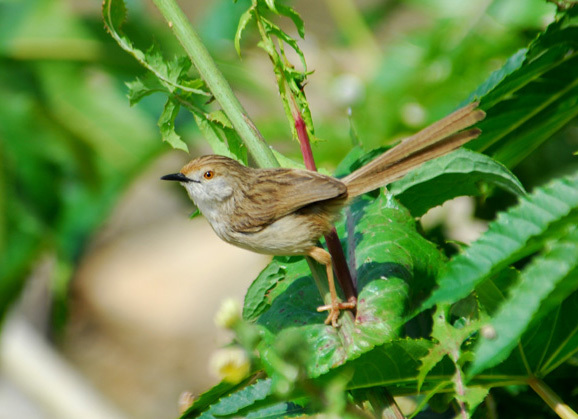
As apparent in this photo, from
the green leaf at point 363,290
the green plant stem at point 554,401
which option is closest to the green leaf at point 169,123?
the green leaf at point 363,290

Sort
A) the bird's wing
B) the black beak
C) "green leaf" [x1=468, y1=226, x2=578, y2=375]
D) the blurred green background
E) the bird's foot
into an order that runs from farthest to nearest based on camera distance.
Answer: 1. the blurred green background
2. the black beak
3. the bird's wing
4. the bird's foot
5. "green leaf" [x1=468, y1=226, x2=578, y2=375]

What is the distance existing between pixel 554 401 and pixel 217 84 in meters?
0.92

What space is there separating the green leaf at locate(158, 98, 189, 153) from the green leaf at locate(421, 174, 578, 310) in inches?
33.5

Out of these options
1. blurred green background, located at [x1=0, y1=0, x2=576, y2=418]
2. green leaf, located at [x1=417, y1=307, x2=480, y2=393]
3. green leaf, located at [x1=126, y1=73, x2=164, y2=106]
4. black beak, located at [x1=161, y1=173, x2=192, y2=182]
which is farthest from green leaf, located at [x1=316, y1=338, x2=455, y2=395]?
blurred green background, located at [x1=0, y1=0, x2=576, y2=418]

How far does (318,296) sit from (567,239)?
75 centimetres

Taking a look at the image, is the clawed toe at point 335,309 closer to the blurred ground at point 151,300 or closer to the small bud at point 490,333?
the small bud at point 490,333

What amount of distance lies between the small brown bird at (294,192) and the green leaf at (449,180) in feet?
0.20

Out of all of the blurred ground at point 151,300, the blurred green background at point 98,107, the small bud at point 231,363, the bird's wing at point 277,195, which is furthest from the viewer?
the blurred ground at point 151,300

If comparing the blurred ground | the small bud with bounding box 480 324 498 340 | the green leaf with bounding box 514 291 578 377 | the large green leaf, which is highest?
the blurred ground

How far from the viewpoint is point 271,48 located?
1.67 m

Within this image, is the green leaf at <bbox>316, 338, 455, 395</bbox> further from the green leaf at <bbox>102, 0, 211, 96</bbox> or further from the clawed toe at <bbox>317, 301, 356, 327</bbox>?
the green leaf at <bbox>102, 0, 211, 96</bbox>

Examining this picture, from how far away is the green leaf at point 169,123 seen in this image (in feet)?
5.96

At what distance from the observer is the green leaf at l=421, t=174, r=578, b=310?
3.85 feet

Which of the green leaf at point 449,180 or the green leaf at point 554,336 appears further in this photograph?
the green leaf at point 449,180
